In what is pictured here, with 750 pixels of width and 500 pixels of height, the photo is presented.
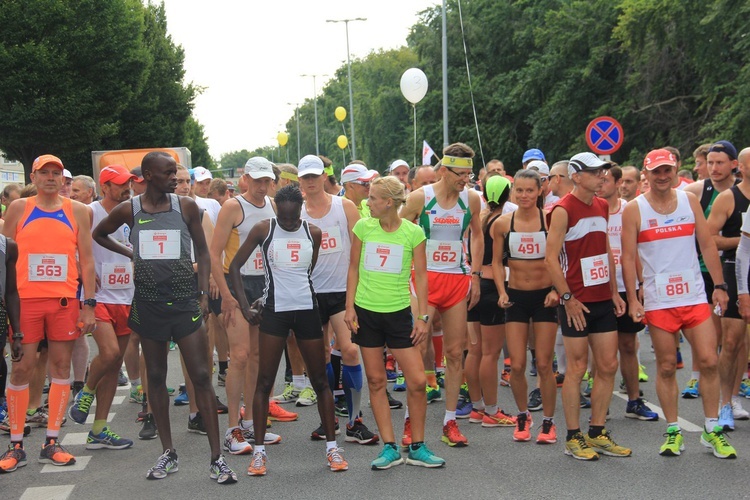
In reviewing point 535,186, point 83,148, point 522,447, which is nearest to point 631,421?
point 522,447

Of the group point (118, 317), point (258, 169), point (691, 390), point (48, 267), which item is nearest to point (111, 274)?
point (118, 317)

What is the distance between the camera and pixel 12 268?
7180 mm

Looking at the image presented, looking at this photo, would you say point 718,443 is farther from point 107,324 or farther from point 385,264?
point 107,324

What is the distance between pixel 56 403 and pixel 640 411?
470 cm

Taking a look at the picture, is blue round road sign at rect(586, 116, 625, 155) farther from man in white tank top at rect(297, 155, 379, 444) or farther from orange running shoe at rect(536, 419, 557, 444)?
orange running shoe at rect(536, 419, 557, 444)

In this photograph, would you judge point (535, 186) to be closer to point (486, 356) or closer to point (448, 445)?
point (486, 356)

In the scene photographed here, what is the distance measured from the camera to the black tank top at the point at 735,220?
8.20 meters

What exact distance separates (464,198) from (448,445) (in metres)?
1.97

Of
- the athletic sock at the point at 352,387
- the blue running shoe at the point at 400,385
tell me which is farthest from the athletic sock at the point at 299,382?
the athletic sock at the point at 352,387

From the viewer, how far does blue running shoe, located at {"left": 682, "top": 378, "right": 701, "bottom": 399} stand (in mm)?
9359

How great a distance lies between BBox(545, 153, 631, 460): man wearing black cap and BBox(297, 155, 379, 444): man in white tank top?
5.40ft

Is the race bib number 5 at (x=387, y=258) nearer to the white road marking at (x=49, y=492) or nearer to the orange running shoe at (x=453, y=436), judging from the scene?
the orange running shoe at (x=453, y=436)

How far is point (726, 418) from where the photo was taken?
7.89 metres

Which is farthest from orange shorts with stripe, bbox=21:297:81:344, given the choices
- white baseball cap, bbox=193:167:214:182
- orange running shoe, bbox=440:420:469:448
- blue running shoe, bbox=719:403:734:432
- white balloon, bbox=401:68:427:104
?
white balloon, bbox=401:68:427:104
